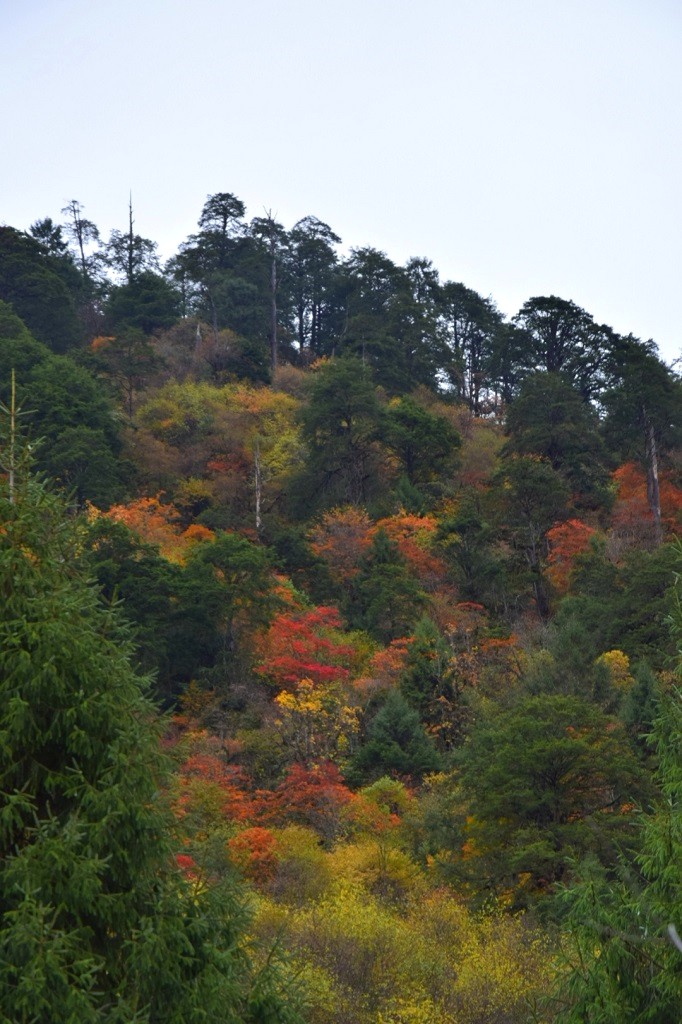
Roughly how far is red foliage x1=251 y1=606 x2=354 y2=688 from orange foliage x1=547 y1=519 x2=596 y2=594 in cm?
818

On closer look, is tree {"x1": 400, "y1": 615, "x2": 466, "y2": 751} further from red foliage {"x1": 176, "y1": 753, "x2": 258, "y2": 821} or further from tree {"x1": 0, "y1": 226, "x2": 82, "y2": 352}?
tree {"x1": 0, "y1": 226, "x2": 82, "y2": 352}

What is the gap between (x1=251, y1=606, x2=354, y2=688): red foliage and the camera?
1331 inches

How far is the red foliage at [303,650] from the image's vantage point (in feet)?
111

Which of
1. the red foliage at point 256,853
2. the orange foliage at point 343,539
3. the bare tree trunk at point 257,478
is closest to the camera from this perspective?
the red foliage at point 256,853

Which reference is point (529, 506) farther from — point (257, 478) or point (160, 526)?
point (160, 526)

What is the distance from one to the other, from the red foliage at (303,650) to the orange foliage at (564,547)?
26.8ft

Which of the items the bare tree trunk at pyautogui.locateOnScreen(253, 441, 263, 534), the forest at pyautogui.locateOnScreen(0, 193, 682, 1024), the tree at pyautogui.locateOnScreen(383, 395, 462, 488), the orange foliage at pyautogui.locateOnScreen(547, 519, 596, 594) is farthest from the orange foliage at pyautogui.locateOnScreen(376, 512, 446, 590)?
the bare tree trunk at pyautogui.locateOnScreen(253, 441, 263, 534)

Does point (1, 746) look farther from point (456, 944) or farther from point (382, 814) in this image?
point (382, 814)

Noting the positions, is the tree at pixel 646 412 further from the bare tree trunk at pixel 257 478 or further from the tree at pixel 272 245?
the tree at pixel 272 245

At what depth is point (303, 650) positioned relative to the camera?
3497cm

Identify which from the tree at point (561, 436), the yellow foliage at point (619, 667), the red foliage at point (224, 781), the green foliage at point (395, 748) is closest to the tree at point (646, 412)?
the tree at point (561, 436)

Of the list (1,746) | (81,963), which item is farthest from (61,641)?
(81,963)

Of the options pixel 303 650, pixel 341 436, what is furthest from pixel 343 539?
pixel 303 650

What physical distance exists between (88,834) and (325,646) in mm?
27977
